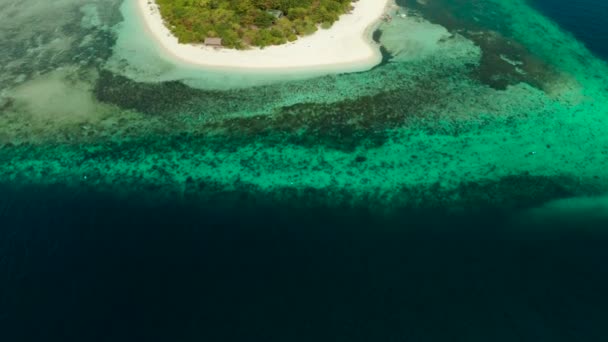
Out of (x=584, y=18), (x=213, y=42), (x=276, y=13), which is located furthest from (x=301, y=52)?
(x=584, y=18)

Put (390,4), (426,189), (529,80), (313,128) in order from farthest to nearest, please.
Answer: (390,4)
(529,80)
(313,128)
(426,189)

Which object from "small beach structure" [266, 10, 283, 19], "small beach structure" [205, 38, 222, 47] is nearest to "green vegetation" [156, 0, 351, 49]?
"small beach structure" [266, 10, 283, 19]

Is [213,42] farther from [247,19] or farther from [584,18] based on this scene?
[584,18]

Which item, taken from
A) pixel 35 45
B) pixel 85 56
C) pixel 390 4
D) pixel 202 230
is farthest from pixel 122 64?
pixel 390 4

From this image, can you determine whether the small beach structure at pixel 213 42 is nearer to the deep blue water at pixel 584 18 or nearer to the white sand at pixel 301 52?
the white sand at pixel 301 52

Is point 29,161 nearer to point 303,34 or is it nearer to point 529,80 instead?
point 303,34

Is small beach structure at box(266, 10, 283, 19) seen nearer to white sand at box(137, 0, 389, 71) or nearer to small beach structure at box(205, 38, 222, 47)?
white sand at box(137, 0, 389, 71)
